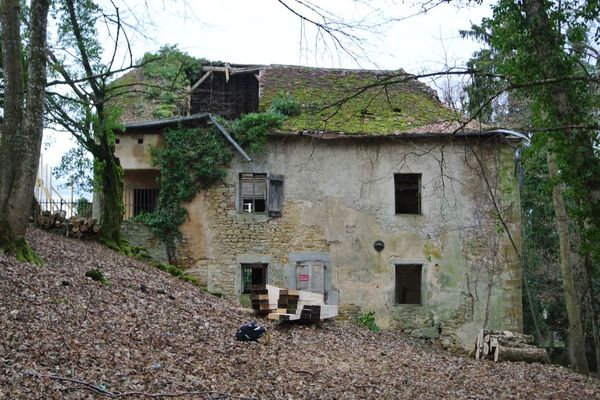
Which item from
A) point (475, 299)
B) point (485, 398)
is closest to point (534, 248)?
point (475, 299)

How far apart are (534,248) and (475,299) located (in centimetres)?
739

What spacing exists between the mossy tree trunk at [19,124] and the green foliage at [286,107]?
27.0ft

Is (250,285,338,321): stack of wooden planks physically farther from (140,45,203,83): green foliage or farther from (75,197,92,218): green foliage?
(75,197,92,218): green foliage

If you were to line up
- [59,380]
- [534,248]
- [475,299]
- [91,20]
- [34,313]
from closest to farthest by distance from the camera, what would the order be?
1. [59,380]
2. [34,313]
3. [91,20]
4. [475,299]
5. [534,248]

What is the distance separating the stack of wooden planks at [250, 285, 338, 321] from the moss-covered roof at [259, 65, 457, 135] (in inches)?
228

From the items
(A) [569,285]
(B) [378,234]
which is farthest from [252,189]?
(A) [569,285]

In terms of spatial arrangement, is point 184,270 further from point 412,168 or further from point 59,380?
point 59,380

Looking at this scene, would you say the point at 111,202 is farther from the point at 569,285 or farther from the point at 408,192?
the point at 569,285

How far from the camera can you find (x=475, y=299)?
17.6 meters

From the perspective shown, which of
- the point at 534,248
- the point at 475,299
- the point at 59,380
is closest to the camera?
the point at 59,380

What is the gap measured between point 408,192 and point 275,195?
14.8ft

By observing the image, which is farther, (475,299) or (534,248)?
(534,248)

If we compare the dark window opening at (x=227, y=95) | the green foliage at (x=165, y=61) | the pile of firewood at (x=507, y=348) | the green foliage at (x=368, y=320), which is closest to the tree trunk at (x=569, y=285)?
the pile of firewood at (x=507, y=348)

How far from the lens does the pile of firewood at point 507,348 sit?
1323 cm
